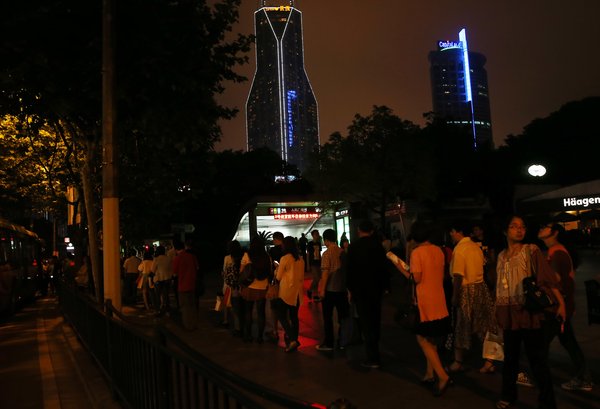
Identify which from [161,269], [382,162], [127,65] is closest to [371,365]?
[127,65]

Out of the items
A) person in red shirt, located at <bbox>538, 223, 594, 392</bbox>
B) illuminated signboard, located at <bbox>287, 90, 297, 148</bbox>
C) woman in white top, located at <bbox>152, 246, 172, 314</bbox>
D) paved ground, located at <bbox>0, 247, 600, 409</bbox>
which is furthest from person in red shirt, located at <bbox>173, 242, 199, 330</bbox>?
illuminated signboard, located at <bbox>287, 90, 297, 148</bbox>

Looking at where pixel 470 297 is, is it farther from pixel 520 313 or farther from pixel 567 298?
pixel 520 313

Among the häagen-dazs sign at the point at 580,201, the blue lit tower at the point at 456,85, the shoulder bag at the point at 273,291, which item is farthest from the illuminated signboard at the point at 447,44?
the shoulder bag at the point at 273,291

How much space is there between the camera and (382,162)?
85.0 feet

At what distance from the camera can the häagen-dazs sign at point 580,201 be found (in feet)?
102

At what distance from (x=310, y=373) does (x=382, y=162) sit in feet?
64.2

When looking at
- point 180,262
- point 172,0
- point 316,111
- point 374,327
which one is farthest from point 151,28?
point 316,111

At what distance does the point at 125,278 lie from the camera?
58.1 ft

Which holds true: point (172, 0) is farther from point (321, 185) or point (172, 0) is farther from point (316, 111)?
point (316, 111)

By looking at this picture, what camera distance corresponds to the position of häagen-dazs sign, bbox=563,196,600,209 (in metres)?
31.0

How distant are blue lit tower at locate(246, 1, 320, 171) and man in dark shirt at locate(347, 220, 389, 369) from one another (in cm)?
14965

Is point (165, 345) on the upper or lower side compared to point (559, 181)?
lower

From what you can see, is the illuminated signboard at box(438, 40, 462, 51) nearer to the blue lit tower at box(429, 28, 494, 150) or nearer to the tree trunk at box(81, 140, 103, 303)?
Result: the blue lit tower at box(429, 28, 494, 150)

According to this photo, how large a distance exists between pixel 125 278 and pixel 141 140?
570cm
